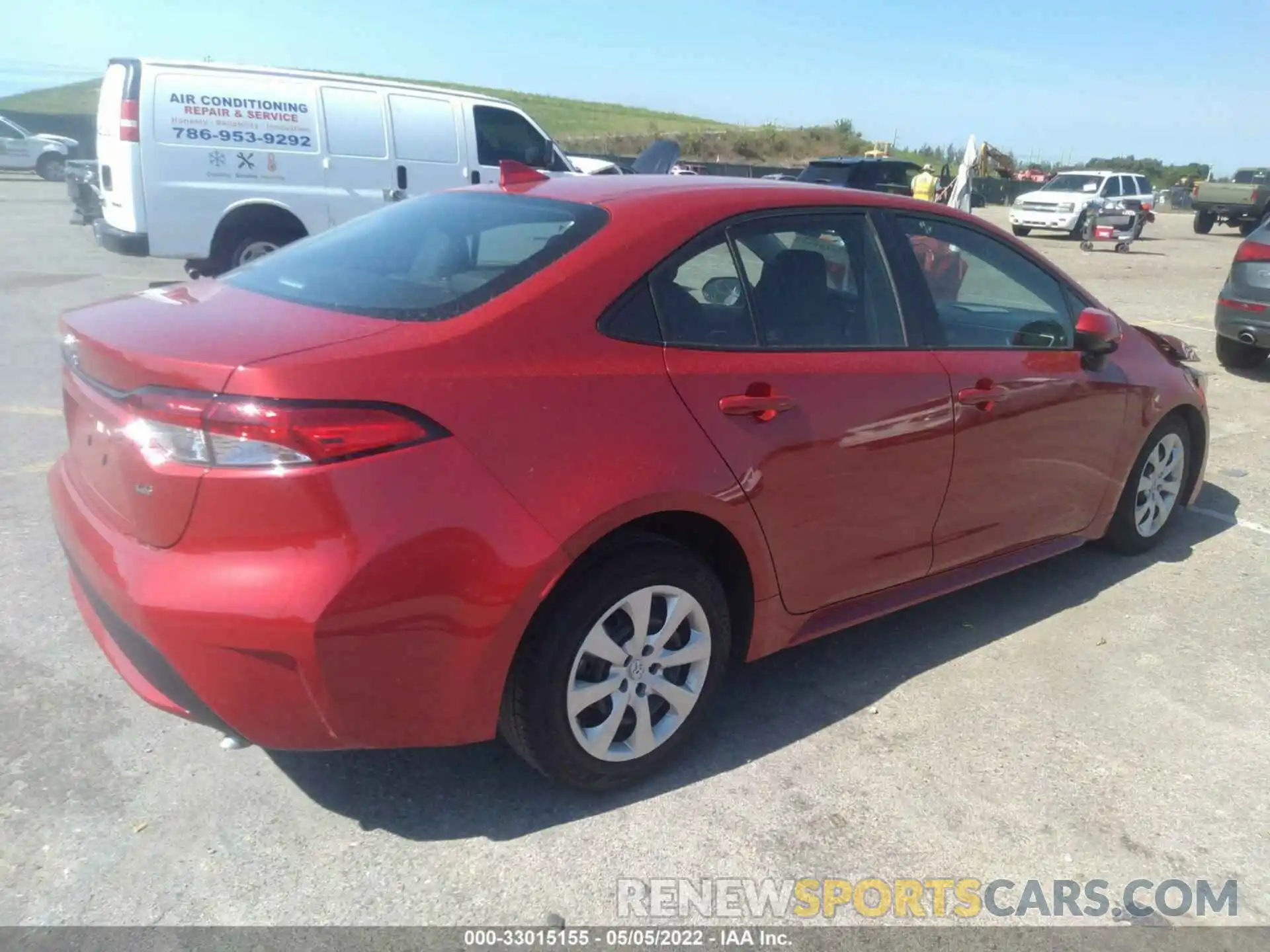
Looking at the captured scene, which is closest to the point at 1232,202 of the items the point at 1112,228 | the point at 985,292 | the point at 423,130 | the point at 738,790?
the point at 1112,228

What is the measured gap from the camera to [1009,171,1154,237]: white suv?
25594 millimetres

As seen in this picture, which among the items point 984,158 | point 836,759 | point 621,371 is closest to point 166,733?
point 621,371

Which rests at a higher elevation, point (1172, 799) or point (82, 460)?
point (82, 460)

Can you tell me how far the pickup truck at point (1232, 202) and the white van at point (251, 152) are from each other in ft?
89.1

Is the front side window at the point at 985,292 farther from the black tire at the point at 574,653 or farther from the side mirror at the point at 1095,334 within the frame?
the black tire at the point at 574,653

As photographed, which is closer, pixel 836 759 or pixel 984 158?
pixel 836 759

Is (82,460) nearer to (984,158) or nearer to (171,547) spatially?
(171,547)

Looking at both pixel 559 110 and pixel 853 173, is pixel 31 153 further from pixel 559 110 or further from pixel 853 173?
pixel 559 110

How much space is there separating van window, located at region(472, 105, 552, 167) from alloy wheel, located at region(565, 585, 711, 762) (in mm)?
9492

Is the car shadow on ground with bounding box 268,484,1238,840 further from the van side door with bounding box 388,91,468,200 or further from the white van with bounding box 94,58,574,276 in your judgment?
the van side door with bounding box 388,91,468,200

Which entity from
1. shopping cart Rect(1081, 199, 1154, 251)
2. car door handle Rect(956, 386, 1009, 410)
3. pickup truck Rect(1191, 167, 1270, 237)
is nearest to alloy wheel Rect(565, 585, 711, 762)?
car door handle Rect(956, 386, 1009, 410)

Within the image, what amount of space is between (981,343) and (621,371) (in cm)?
167

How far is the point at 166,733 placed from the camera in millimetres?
3066

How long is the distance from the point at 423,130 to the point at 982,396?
9021mm
